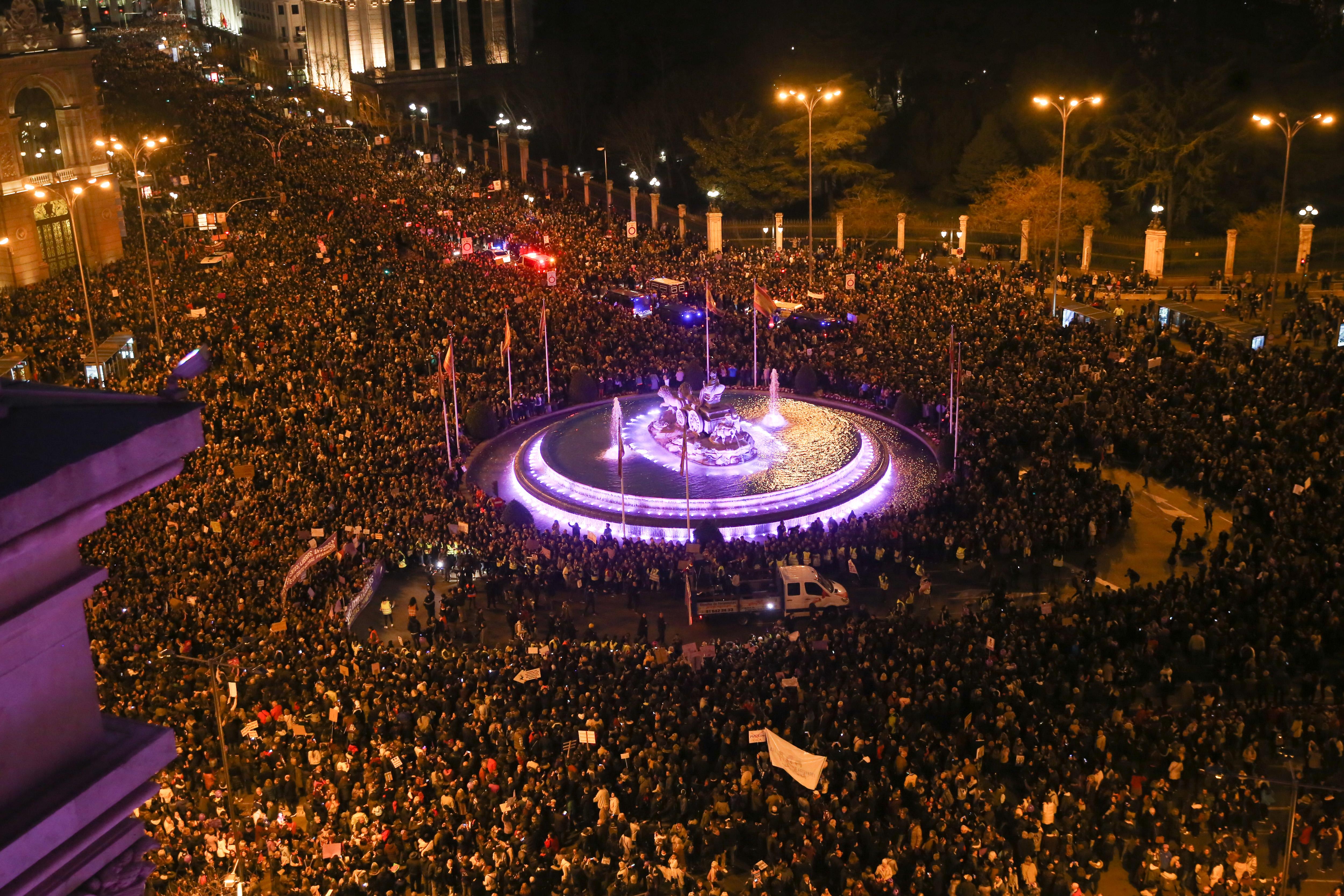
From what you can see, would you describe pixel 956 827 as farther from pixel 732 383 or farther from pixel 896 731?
pixel 732 383

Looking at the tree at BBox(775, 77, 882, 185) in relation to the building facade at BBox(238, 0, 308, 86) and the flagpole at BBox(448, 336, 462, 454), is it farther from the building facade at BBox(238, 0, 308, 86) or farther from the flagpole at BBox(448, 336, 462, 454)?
the building facade at BBox(238, 0, 308, 86)

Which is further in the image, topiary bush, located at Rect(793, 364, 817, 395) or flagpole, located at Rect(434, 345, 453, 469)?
topiary bush, located at Rect(793, 364, 817, 395)

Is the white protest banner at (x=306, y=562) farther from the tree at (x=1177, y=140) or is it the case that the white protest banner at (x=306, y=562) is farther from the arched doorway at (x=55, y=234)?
the tree at (x=1177, y=140)

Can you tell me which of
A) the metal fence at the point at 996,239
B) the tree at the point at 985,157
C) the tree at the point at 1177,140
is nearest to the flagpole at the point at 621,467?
the metal fence at the point at 996,239

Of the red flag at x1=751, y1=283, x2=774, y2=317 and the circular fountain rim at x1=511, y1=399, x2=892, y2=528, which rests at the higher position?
the red flag at x1=751, y1=283, x2=774, y2=317

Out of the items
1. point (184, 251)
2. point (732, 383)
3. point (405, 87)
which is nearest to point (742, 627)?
point (732, 383)

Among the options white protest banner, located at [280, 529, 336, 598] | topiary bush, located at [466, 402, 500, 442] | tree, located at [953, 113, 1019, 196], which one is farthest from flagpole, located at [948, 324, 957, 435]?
tree, located at [953, 113, 1019, 196]

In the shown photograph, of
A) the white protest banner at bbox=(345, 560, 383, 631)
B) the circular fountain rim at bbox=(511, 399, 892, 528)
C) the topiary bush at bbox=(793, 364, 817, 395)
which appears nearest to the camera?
the white protest banner at bbox=(345, 560, 383, 631)
